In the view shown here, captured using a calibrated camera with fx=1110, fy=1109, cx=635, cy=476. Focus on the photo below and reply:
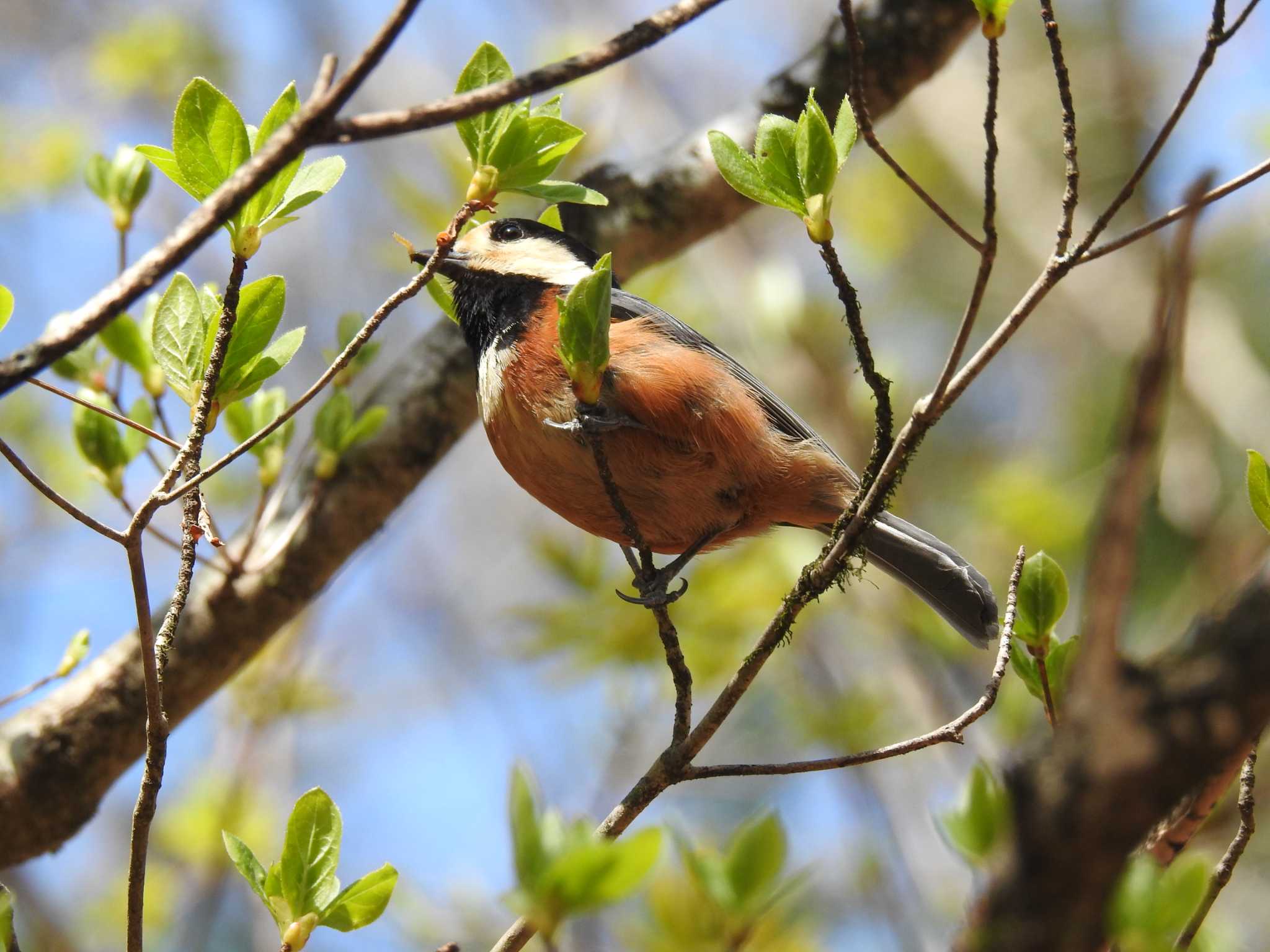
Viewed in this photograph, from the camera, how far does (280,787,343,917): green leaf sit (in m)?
1.47

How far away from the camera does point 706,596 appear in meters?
3.92

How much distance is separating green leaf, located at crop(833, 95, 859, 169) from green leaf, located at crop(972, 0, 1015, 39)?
0.20 metres

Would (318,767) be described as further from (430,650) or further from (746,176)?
(746,176)

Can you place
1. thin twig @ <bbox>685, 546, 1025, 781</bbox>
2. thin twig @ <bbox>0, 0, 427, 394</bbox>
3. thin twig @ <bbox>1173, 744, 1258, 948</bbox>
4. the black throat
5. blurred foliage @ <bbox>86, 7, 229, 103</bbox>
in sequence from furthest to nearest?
1. blurred foliage @ <bbox>86, 7, 229, 103</bbox>
2. the black throat
3. thin twig @ <bbox>685, 546, 1025, 781</bbox>
4. thin twig @ <bbox>1173, 744, 1258, 948</bbox>
5. thin twig @ <bbox>0, 0, 427, 394</bbox>

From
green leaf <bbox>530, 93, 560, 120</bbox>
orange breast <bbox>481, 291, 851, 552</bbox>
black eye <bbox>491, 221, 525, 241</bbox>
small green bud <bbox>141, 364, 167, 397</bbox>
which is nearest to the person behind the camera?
green leaf <bbox>530, 93, 560, 120</bbox>

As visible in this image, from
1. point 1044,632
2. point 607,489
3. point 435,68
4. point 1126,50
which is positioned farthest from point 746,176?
point 1126,50

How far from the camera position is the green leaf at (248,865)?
4.86 feet

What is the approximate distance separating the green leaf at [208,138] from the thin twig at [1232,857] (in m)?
1.52

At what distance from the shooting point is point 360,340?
1.47 m

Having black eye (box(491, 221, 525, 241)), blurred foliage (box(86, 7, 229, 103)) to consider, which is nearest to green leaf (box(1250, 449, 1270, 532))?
black eye (box(491, 221, 525, 241))

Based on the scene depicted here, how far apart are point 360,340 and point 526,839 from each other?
71cm

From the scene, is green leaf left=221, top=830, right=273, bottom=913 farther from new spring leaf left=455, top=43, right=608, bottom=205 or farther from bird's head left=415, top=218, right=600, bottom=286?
bird's head left=415, top=218, right=600, bottom=286

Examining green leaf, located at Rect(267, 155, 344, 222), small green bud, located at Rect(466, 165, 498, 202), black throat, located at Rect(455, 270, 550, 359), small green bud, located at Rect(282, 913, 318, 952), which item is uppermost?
black throat, located at Rect(455, 270, 550, 359)

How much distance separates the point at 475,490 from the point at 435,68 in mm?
3106
